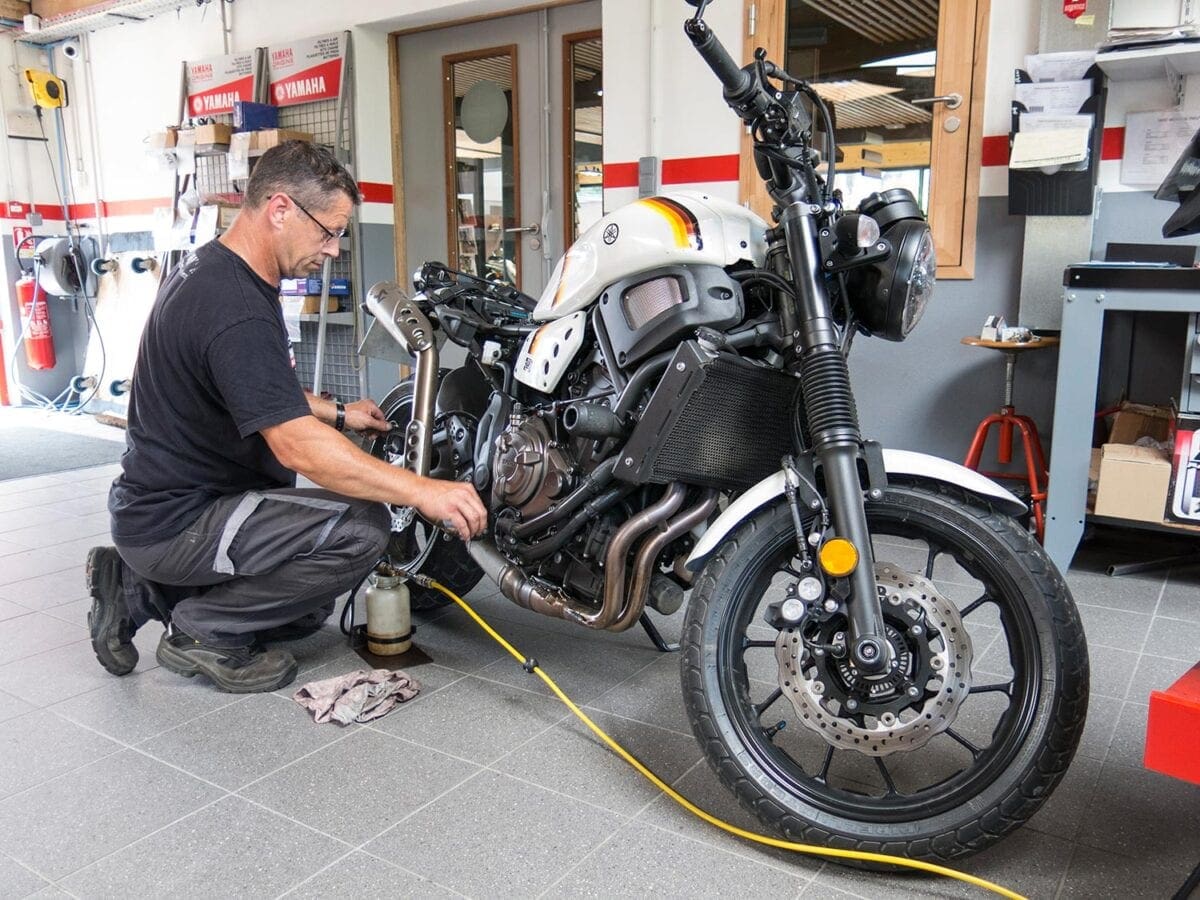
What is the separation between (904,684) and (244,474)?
1.47m

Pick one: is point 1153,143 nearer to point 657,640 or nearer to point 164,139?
point 657,640

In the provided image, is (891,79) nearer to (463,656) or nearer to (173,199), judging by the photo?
(463,656)

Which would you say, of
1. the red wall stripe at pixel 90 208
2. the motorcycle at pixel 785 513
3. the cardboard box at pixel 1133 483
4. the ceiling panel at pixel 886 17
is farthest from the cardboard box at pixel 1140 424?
the red wall stripe at pixel 90 208

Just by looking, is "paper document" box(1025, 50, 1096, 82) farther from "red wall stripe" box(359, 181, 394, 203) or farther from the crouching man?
"red wall stripe" box(359, 181, 394, 203)

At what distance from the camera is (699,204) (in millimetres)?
1747

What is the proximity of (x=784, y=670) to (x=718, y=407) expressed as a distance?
1.51ft

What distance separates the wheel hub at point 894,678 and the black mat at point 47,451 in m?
4.39

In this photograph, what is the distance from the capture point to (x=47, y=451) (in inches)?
203

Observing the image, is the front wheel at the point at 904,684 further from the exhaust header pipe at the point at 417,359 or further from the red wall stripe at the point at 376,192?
the red wall stripe at the point at 376,192

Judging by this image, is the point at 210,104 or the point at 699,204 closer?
the point at 699,204

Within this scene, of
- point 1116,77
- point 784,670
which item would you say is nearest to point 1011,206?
point 1116,77

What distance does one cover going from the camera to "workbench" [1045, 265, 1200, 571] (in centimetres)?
260

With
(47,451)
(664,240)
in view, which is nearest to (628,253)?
(664,240)

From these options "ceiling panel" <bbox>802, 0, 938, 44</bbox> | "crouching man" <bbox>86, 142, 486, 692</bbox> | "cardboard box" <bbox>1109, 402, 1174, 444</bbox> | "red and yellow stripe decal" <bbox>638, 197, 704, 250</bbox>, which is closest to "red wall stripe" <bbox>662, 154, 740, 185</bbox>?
"ceiling panel" <bbox>802, 0, 938, 44</bbox>
